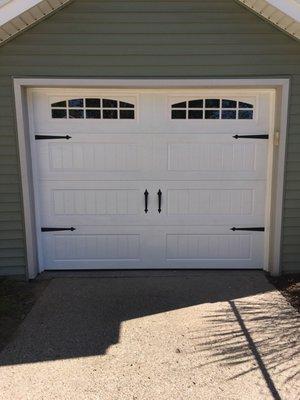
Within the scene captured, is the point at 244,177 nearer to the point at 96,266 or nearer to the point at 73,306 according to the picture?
the point at 96,266

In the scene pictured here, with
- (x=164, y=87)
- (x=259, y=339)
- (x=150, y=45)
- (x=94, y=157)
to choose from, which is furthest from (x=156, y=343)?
(x=150, y=45)

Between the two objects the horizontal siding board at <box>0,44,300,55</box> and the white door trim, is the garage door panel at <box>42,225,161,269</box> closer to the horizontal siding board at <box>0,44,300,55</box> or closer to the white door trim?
the white door trim

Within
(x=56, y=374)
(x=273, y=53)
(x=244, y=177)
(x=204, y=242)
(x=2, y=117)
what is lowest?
(x=56, y=374)

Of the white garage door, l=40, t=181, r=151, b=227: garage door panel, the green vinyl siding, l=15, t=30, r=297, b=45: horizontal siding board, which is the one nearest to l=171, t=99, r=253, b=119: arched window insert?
the white garage door

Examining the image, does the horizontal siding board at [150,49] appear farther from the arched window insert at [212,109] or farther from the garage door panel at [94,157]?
the garage door panel at [94,157]

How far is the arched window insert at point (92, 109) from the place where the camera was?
4617 millimetres

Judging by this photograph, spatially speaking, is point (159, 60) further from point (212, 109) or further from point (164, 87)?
point (212, 109)

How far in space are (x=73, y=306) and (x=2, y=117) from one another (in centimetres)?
227

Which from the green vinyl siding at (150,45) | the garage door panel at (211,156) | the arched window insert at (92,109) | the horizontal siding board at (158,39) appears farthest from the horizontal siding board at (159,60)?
the garage door panel at (211,156)

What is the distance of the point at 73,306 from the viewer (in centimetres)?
397

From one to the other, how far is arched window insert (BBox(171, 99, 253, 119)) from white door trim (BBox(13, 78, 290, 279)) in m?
0.27

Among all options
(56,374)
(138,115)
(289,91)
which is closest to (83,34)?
(138,115)

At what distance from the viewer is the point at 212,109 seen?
467cm

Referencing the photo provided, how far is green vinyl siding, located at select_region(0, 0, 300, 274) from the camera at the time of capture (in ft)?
13.8
